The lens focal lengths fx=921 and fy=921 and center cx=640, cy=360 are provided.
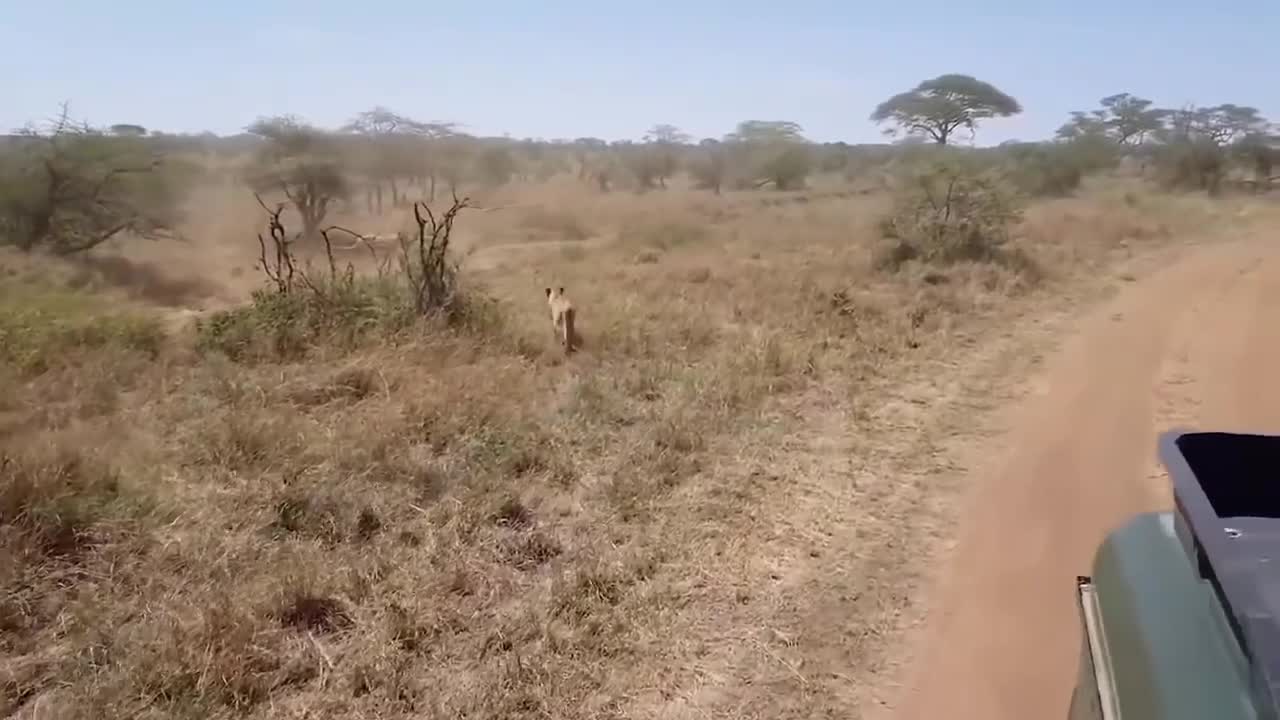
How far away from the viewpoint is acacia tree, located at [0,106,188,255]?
14.1 m

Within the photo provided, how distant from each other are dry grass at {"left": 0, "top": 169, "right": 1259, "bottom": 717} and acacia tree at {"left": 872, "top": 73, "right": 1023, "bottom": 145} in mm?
28413

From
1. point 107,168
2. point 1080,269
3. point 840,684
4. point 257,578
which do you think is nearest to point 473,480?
point 257,578

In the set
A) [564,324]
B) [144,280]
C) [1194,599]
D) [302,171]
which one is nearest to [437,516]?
[564,324]

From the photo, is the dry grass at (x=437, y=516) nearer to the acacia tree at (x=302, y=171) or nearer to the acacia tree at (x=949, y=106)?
the acacia tree at (x=302, y=171)

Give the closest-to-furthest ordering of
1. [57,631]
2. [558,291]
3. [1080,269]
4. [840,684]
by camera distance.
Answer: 1. [840,684]
2. [57,631]
3. [558,291]
4. [1080,269]

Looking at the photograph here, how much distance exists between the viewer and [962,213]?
1502 cm

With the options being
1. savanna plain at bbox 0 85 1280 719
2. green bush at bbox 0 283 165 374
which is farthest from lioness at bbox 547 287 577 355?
green bush at bbox 0 283 165 374

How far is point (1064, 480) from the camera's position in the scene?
5.67 metres

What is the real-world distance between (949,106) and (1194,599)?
119 feet

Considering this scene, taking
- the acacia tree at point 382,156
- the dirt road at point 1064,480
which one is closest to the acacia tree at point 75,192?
the acacia tree at point 382,156

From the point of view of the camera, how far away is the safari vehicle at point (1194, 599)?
4.55ft

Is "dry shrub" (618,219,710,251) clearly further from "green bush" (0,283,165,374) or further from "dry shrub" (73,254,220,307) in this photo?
"green bush" (0,283,165,374)

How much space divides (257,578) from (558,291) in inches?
234

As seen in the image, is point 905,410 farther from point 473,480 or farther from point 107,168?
point 107,168
